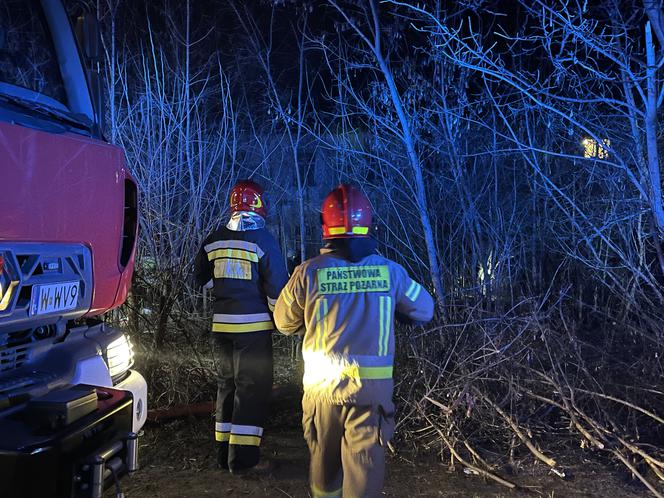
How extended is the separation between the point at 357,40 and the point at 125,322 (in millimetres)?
4177

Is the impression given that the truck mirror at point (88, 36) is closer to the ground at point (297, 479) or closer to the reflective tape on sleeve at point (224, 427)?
the reflective tape on sleeve at point (224, 427)

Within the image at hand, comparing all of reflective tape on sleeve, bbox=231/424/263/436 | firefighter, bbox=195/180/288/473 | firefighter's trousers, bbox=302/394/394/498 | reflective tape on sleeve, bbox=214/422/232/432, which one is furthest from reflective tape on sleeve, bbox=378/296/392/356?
reflective tape on sleeve, bbox=214/422/232/432

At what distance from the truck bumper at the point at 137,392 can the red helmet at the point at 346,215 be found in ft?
4.36

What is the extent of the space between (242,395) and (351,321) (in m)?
1.42

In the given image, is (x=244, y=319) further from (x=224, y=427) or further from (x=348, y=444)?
(x=348, y=444)

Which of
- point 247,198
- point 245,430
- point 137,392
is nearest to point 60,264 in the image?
point 137,392

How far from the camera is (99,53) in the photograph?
313cm

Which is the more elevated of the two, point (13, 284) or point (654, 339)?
point (13, 284)

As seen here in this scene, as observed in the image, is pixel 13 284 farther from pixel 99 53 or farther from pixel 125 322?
pixel 125 322

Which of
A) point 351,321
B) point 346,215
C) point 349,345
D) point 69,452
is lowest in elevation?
point 69,452

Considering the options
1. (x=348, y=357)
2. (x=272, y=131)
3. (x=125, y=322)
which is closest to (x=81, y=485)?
(x=348, y=357)

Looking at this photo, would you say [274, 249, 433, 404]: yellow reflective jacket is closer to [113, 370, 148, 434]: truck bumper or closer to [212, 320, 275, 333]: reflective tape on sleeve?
[113, 370, 148, 434]: truck bumper

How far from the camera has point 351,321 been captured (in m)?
2.55

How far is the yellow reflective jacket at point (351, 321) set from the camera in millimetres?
2525
